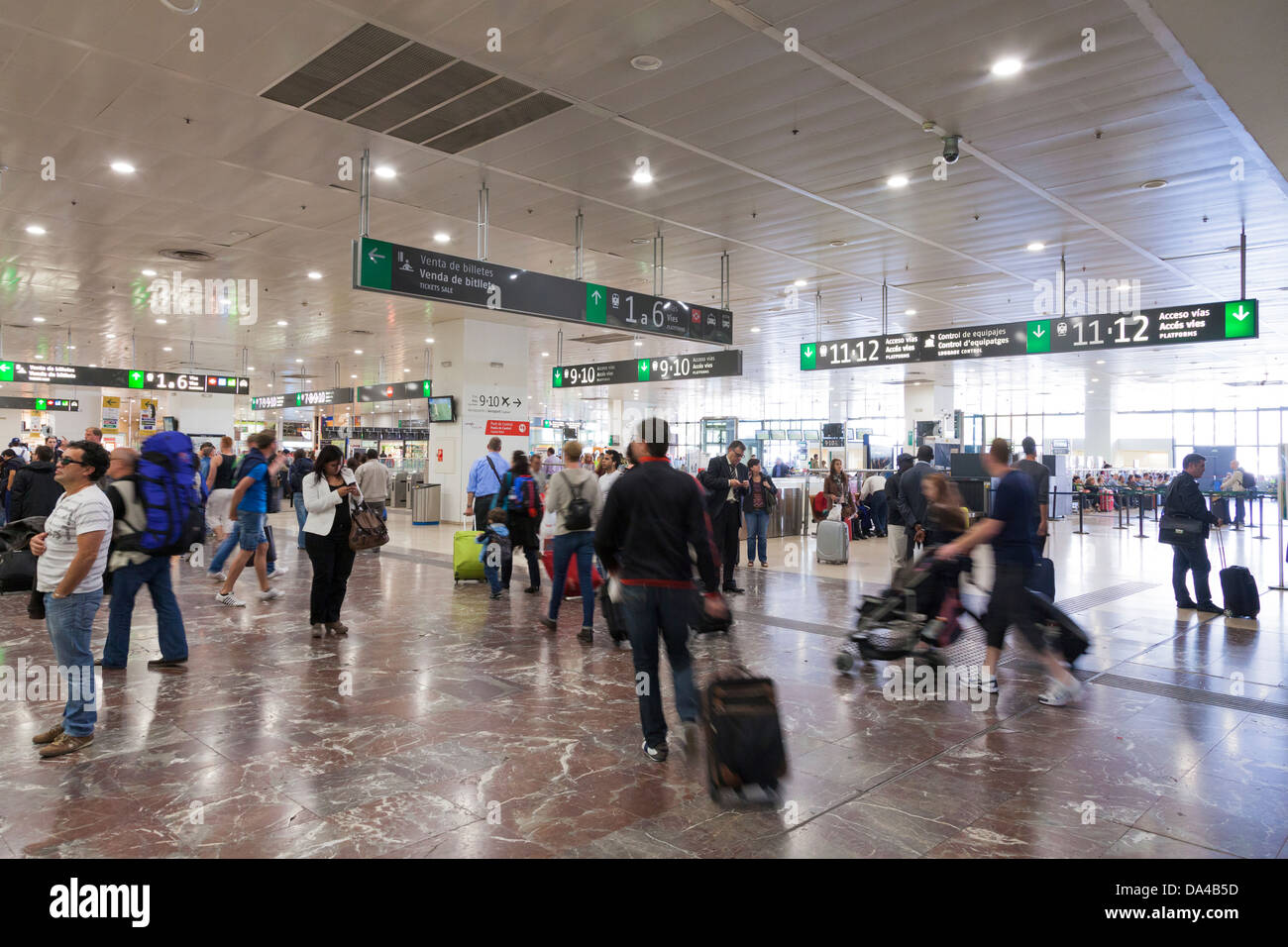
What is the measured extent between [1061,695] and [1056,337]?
764 cm

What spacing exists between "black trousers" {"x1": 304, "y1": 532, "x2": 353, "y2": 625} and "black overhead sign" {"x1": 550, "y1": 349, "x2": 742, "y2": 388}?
880 cm

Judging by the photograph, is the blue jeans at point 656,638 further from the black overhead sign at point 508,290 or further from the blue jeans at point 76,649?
the black overhead sign at point 508,290

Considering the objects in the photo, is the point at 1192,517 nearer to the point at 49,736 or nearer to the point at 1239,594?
the point at 1239,594

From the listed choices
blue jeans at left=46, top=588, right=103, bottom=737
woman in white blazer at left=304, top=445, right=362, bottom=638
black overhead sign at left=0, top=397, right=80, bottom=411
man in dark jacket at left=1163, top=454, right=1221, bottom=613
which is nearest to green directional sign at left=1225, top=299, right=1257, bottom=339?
man in dark jacket at left=1163, top=454, right=1221, bottom=613

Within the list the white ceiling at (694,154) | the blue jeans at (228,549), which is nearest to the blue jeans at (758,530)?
the white ceiling at (694,154)

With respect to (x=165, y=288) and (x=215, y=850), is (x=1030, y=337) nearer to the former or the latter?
(x=215, y=850)

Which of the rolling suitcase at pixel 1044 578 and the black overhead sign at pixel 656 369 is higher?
the black overhead sign at pixel 656 369

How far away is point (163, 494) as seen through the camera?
5.32m

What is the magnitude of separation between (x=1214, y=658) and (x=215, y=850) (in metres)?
7.22

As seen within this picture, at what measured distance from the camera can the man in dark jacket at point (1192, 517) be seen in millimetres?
8078

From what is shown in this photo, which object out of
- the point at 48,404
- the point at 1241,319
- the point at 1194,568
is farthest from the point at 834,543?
the point at 48,404

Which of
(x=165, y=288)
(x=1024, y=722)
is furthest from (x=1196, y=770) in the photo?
(x=165, y=288)

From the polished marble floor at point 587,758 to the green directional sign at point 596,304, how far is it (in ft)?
15.1

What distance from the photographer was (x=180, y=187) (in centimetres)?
924
